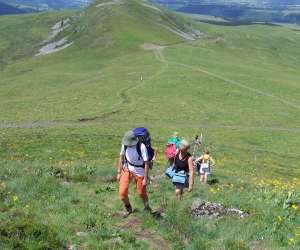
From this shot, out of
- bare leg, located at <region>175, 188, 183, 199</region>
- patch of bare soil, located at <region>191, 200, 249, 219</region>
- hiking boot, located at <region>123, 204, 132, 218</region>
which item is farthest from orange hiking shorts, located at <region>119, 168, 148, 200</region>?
bare leg, located at <region>175, 188, 183, 199</region>

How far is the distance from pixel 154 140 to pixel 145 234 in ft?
103

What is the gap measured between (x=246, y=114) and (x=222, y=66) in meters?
42.1

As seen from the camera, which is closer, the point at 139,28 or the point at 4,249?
the point at 4,249

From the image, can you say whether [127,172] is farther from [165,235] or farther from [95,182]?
[95,182]

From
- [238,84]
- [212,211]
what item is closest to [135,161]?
[212,211]

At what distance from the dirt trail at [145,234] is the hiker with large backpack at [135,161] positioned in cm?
62

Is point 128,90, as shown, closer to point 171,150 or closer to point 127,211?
point 171,150

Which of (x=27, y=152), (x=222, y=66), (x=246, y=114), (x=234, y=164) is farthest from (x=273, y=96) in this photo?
(x=27, y=152)

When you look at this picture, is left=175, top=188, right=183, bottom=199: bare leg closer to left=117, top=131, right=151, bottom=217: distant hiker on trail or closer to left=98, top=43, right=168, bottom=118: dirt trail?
left=117, top=131, right=151, bottom=217: distant hiker on trail

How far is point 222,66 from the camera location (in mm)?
104812

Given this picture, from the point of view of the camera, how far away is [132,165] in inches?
593

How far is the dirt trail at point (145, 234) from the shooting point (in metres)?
12.9

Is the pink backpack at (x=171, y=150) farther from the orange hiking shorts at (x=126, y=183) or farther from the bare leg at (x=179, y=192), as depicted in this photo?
the orange hiking shorts at (x=126, y=183)

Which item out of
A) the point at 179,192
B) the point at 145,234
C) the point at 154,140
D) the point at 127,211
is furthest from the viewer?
the point at 154,140
